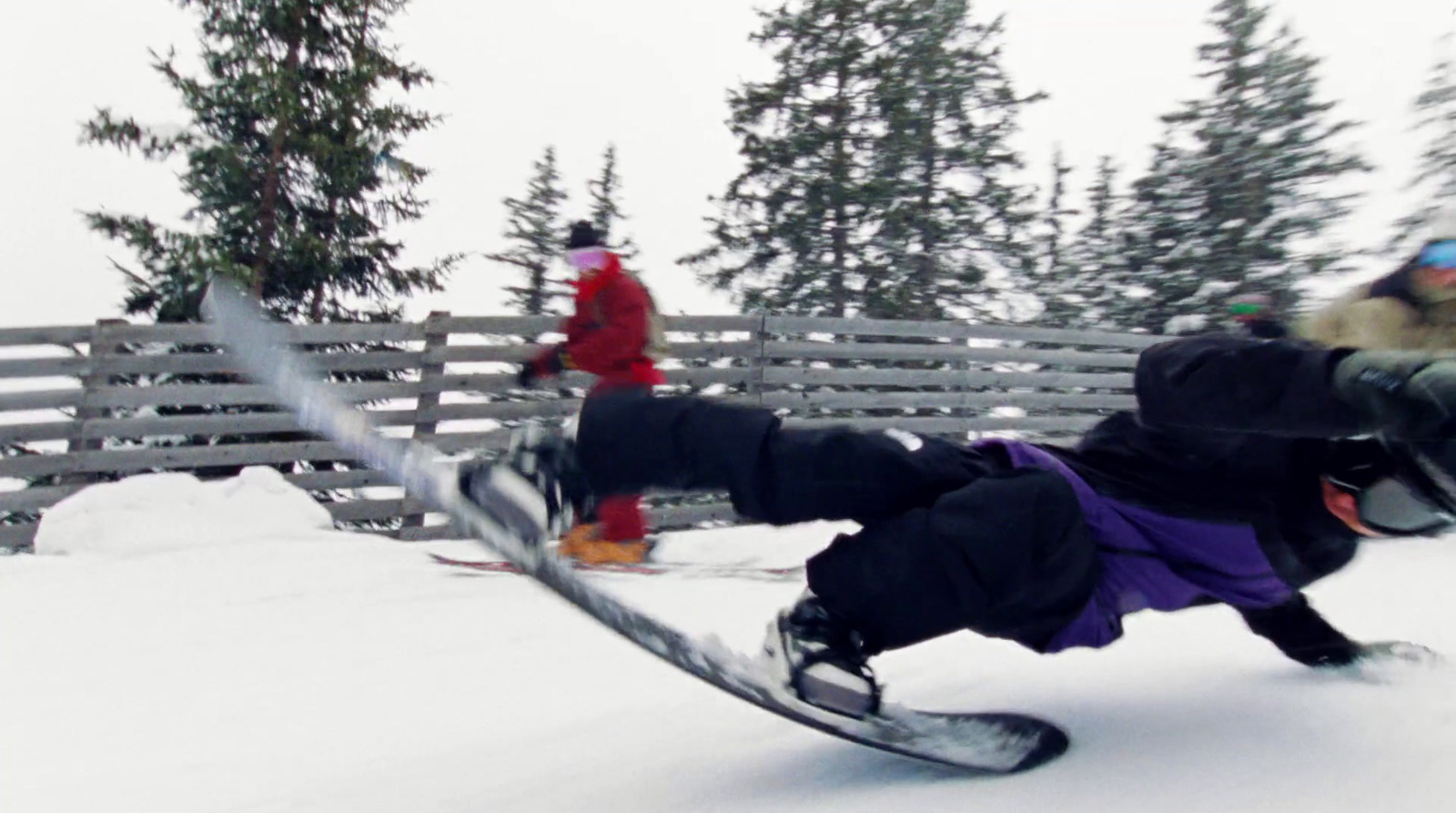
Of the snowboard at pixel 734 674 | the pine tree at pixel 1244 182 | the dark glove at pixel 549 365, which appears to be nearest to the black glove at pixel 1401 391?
the snowboard at pixel 734 674

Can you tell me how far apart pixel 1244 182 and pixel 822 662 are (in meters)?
17.9

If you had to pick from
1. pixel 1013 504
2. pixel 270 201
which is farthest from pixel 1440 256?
pixel 270 201

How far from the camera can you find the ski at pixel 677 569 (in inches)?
166

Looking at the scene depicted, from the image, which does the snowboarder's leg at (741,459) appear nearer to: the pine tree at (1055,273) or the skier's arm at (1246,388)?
the skier's arm at (1246,388)

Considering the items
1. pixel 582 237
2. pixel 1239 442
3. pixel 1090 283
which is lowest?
pixel 1239 442

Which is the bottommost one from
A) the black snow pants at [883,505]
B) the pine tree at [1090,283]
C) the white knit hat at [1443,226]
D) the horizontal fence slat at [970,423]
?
the horizontal fence slat at [970,423]

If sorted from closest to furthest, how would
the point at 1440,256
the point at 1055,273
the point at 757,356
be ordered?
1. the point at 1440,256
2. the point at 757,356
3. the point at 1055,273

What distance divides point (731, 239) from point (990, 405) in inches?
331

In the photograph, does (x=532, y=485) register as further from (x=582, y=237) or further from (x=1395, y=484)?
(x=582, y=237)

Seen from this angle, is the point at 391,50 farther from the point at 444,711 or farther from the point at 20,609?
the point at 444,711

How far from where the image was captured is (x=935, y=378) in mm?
8516

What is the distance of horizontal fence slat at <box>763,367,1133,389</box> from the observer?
7.60 m

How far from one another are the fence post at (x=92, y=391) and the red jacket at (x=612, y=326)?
9.94 feet

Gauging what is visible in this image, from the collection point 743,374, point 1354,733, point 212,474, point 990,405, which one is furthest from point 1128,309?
point 1354,733
